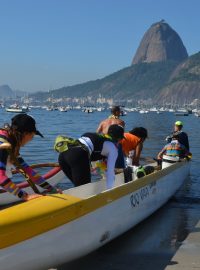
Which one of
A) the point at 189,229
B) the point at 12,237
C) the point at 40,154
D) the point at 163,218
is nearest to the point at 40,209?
the point at 12,237

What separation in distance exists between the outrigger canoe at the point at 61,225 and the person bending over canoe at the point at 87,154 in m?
0.30

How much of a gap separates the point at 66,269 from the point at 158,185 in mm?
3526

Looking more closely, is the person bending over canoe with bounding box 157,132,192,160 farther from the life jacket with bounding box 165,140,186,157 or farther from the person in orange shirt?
the person in orange shirt

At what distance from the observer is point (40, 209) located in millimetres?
5055

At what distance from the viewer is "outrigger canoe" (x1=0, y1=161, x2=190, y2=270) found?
15.4ft

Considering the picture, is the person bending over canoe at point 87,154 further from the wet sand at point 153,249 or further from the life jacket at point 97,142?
the wet sand at point 153,249

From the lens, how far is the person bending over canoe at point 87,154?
6922 millimetres

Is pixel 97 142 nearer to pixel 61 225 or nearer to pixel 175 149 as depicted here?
pixel 61 225

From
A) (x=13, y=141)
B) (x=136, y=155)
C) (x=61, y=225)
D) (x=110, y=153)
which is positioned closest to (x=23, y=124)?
(x=13, y=141)

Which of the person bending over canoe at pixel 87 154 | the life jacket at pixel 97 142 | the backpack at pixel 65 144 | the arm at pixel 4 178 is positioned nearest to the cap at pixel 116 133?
the person bending over canoe at pixel 87 154

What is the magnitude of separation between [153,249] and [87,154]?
1711mm

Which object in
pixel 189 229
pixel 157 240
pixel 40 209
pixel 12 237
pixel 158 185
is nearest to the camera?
pixel 12 237

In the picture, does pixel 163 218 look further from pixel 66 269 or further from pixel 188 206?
pixel 66 269

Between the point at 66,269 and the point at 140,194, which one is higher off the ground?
the point at 140,194
